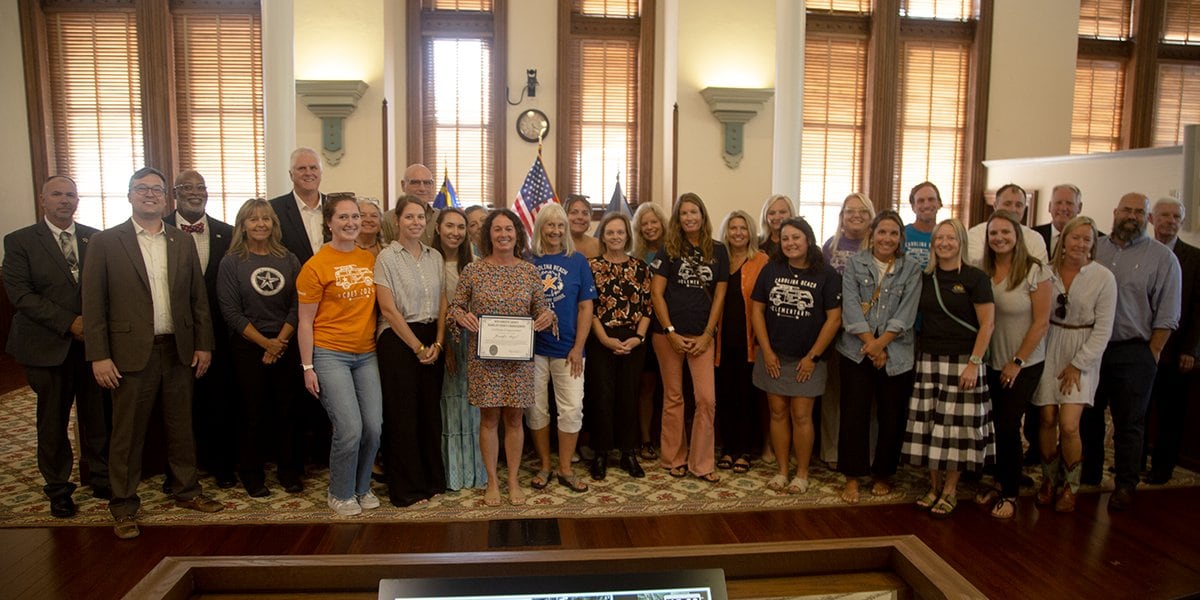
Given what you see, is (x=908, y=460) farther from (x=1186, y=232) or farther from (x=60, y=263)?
(x=60, y=263)

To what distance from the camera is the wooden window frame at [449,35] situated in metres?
7.94

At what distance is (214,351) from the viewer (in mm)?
3926

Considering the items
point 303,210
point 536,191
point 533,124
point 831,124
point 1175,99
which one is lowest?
point 303,210

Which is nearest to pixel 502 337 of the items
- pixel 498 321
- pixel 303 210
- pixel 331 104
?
pixel 498 321

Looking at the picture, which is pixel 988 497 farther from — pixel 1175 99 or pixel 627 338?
pixel 1175 99

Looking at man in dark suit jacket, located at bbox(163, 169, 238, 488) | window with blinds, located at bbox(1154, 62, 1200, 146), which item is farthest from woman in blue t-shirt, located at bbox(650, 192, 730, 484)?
window with blinds, located at bbox(1154, 62, 1200, 146)

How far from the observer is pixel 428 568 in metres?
1.29

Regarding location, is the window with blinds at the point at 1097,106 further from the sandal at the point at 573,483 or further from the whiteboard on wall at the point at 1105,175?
the sandal at the point at 573,483

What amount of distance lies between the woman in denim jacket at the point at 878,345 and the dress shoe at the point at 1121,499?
112 centimetres

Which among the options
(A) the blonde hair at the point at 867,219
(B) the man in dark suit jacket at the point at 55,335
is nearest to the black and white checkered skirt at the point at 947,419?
(A) the blonde hair at the point at 867,219

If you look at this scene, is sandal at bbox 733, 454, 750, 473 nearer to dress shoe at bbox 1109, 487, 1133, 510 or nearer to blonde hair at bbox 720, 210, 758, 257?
blonde hair at bbox 720, 210, 758, 257

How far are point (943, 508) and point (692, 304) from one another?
5.27 ft

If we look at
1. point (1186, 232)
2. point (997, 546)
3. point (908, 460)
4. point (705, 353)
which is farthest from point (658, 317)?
point (1186, 232)

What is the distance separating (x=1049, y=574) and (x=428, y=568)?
292cm
